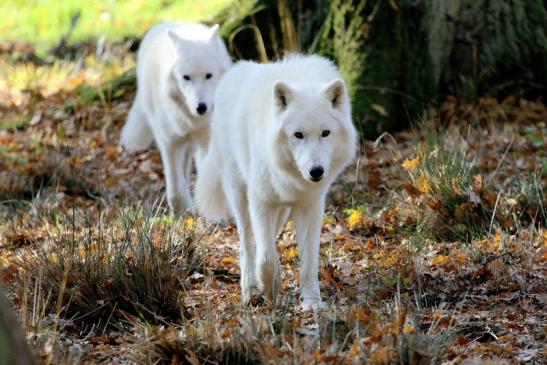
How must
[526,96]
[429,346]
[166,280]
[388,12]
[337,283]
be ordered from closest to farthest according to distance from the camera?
1. [429,346]
2. [166,280]
3. [337,283]
4. [388,12]
5. [526,96]

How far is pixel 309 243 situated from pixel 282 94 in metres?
0.98

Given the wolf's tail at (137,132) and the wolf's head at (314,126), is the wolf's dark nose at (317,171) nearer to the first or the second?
the wolf's head at (314,126)

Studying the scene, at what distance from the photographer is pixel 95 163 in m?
9.45

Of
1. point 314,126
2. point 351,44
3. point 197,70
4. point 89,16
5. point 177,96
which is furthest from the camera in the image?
point 89,16

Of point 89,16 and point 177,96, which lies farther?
point 89,16

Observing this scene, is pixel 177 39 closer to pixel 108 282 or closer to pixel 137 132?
pixel 137 132

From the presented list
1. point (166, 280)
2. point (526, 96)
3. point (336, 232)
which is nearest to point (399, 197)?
point (336, 232)

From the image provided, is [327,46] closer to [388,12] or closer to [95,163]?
[388,12]

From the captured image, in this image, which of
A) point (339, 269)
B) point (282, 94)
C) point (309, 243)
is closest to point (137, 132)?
point (339, 269)

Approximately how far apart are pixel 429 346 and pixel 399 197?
303cm

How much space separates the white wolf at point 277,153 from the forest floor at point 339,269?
0.27 m

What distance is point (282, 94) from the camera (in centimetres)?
509

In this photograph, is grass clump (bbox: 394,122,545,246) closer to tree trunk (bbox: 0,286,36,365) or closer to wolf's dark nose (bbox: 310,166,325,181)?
wolf's dark nose (bbox: 310,166,325,181)

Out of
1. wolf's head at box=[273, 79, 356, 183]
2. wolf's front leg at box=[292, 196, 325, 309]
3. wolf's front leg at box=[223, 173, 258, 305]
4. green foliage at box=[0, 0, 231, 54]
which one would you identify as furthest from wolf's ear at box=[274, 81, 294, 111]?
green foliage at box=[0, 0, 231, 54]
